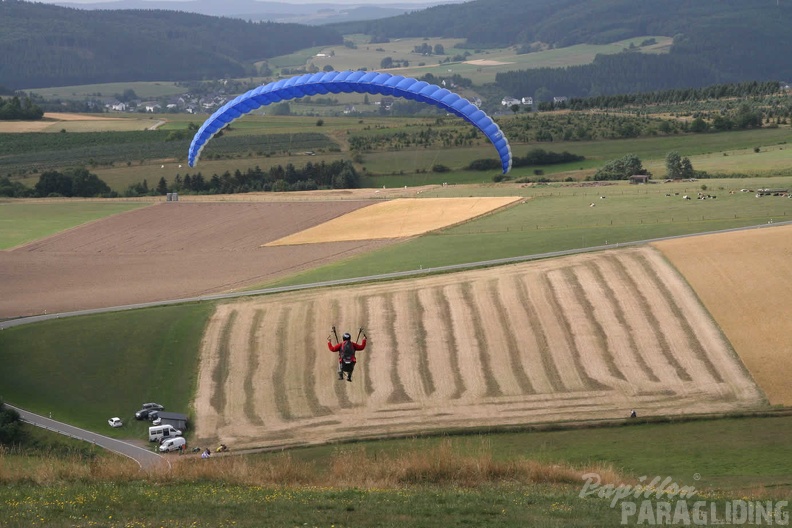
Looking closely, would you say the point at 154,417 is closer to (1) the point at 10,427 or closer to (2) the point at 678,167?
(1) the point at 10,427

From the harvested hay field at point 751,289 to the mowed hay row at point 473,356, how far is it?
65cm

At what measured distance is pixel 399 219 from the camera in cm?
6944

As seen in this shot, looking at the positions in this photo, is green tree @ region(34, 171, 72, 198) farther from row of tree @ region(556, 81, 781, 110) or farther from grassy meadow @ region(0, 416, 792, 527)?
grassy meadow @ region(0, 416, 792, 527)

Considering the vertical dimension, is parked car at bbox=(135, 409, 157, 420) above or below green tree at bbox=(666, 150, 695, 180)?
below

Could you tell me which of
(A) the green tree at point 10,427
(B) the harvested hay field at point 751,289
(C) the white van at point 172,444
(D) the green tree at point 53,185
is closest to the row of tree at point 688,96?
(D) the green tree at point 53,185

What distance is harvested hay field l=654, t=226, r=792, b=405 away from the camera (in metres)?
39.7

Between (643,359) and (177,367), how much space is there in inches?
705

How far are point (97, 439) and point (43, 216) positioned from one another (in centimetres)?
4518

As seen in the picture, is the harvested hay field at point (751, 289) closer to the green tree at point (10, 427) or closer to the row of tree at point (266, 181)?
the green tree at point (10, 427)

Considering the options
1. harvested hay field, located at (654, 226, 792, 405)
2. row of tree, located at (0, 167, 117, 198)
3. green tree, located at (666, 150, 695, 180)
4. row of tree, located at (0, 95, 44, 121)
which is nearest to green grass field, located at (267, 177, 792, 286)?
→ harvested hay field, located at (654, 226, 792, 405)

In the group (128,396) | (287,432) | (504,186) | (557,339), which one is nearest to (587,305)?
(557,339)

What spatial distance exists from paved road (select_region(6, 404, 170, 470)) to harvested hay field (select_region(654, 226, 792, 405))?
2047 cm

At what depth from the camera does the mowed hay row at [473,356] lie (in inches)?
1458

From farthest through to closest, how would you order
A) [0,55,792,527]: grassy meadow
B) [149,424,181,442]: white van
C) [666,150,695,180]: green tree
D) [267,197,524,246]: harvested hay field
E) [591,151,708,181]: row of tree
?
1. [591,151,708,181]: row of tree
2. [666,150,695,180]: green tree
3. [267,197,524,246]: harvested hay field
4. [149,424,181,442]: white van
5. [0,55,792,527]: grassy meadow
